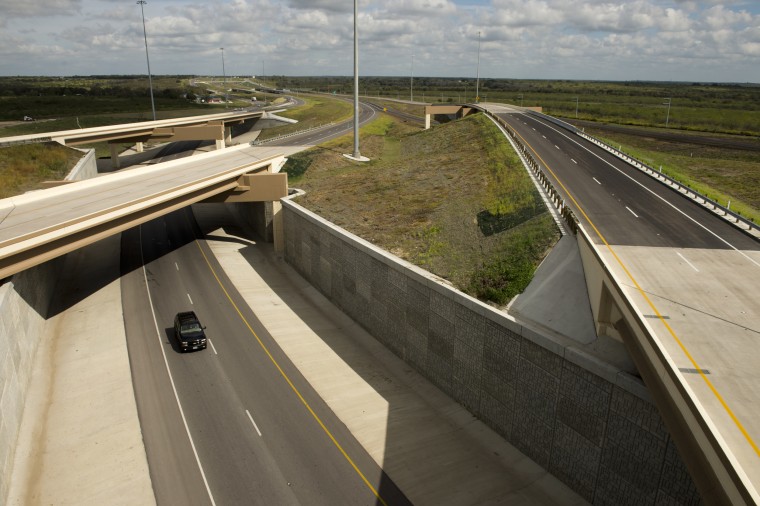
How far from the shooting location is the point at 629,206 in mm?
30328

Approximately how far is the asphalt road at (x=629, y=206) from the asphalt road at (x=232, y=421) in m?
16.1

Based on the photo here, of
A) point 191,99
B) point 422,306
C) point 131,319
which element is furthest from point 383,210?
point 191,99

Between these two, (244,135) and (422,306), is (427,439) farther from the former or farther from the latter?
(244,135)

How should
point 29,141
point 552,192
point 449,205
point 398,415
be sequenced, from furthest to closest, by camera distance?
point 29,141 < point 449,205 < point 552,192 < point 398,415

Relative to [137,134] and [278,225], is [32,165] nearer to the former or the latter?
[137,134]

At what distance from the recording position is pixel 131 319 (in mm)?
33562

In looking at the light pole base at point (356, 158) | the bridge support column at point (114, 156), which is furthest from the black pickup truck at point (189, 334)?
the bridge support column at point (114, 156)

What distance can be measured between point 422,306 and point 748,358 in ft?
49.9

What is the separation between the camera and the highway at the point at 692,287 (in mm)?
12391

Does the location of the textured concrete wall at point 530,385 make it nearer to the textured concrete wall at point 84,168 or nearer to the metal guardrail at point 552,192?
the metal guardrail at point 552,192

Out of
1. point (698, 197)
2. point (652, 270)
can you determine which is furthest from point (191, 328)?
point (698, 197)

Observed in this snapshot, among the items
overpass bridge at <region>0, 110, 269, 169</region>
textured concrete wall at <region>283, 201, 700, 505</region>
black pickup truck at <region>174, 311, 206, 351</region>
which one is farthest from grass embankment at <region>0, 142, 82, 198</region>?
A: textured concrete wall at <region>283, 201, 700, 505</region>

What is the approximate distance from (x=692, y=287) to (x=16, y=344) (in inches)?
1180

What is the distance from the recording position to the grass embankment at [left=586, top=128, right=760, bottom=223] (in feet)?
117
